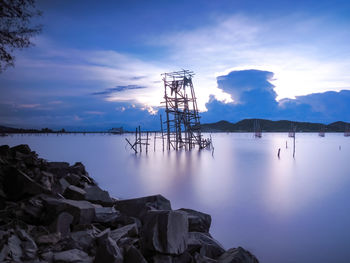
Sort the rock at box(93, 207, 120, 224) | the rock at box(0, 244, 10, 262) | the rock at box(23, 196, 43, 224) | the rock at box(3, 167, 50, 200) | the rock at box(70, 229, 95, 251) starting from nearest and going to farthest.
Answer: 1. the rock at box(0, 244, 10, 262)
2. the rock at box(70, 229, 95, 251)
3. the rock at box(23, 196, 43, 224)
4. the rock at box(93, 207, 120, 224)
5. the rock at box(3, 167, 50, 200)

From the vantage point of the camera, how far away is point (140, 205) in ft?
25.9

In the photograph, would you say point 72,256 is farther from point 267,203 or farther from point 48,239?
point 267,203

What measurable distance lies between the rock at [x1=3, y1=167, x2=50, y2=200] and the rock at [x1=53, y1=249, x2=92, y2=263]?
3.33 meters

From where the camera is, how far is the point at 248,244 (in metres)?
8.11

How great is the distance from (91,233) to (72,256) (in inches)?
45.4

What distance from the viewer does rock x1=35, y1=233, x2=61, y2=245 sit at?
5.06m

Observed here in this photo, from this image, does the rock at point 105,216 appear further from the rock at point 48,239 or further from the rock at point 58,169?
the rock at point 58,169

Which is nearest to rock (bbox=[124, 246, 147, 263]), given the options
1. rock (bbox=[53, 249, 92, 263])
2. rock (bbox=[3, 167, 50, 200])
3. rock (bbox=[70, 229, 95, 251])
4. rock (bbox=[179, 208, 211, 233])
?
rock (bbox=[53, 249, 92, 263])

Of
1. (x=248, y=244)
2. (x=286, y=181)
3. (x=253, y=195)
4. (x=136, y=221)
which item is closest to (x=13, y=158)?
(x=136, y=221)

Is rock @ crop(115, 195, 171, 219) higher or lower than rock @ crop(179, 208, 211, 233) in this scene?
higher

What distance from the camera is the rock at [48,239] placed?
5.06m

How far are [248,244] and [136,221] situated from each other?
3581 millimetres

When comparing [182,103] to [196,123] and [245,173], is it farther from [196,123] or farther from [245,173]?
[245,173]

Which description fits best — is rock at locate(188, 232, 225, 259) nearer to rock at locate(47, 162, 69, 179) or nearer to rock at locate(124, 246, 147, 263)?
rock at locate(124, 246, 147, 263)
